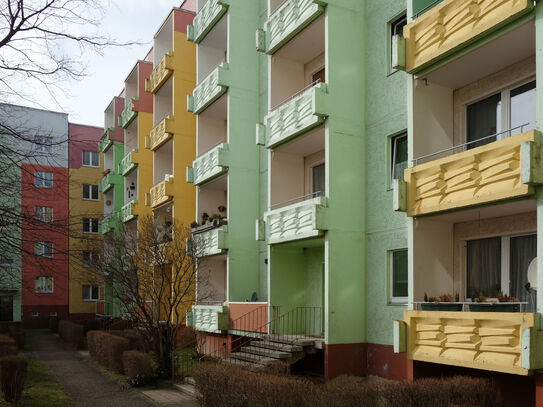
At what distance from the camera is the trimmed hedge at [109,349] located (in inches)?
744

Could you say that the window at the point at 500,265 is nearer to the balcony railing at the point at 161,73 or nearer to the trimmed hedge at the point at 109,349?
the trimmed hedge at the point at 109,349

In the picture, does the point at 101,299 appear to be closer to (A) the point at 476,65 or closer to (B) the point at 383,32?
(B) the point at 383,32

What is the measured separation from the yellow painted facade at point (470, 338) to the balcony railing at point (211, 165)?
1199 cm

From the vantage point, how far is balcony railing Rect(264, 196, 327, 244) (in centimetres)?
1509

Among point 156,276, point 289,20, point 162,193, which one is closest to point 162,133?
point 162,193

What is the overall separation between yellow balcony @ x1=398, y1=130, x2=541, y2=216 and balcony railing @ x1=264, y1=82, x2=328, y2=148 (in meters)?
4.18

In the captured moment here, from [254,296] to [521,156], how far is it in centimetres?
1346

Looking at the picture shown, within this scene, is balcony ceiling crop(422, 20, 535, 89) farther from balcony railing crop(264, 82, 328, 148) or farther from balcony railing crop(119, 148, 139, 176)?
balcony railing crop(119, 148, 139, 176)

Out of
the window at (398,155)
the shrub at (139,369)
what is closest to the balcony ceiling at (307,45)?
the window at (398,155)

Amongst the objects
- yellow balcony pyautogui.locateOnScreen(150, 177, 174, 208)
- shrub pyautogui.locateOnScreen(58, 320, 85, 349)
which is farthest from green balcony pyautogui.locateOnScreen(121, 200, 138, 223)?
shrub pyautogui.locateOnScreen(58, 320, 85, 349)

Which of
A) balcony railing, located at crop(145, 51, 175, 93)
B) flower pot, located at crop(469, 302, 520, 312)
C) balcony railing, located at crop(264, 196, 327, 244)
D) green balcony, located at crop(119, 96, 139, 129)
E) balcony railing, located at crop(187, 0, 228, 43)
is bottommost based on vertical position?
flower pot, located at crop(469, 302, 520, 312)

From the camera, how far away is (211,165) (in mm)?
22922

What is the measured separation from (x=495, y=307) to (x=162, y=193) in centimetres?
2080

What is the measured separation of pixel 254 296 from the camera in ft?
69.2
